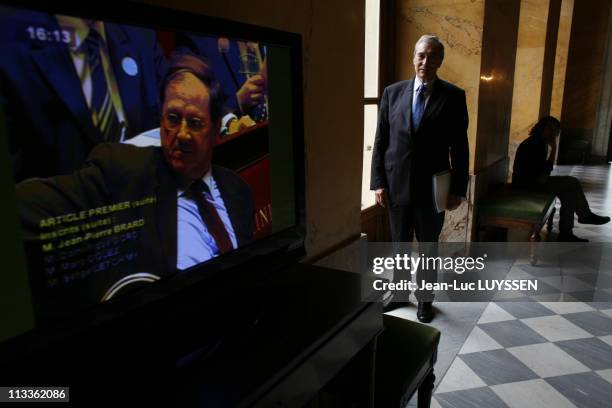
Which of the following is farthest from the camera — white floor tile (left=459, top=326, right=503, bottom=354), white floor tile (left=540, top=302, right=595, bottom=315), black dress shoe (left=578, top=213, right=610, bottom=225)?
black dress shoe (left=578, top=213, right=610, bottom=225)

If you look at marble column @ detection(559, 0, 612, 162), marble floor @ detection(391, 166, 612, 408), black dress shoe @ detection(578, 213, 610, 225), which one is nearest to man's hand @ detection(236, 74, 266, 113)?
marble floor @ detection(391, 166, 612, 408)

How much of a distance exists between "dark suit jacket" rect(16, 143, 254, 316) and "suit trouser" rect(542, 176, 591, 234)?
429 cm

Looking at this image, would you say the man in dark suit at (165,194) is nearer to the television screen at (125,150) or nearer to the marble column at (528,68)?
the television screen at (125,150)

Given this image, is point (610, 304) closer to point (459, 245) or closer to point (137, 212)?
point (459, 245)

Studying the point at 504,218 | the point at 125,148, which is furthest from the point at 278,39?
the point at 504,218

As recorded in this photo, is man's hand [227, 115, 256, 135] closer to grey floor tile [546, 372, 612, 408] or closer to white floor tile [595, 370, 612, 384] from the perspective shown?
grey floor tile [546, 372, 612, 408]

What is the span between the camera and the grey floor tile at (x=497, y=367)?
7.43ft

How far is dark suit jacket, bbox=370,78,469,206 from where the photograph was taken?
2.65 meters

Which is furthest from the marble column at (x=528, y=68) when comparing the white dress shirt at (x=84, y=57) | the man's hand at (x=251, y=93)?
the white dress shirt at (x=84, y=57)

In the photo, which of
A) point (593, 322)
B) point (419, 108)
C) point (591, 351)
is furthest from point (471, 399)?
point (419, 108)

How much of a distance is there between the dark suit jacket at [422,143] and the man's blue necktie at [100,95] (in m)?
2.12

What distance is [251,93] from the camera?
3.41 feet

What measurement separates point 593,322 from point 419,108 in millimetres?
1733

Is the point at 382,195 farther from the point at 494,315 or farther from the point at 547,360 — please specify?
the point at 547,360
